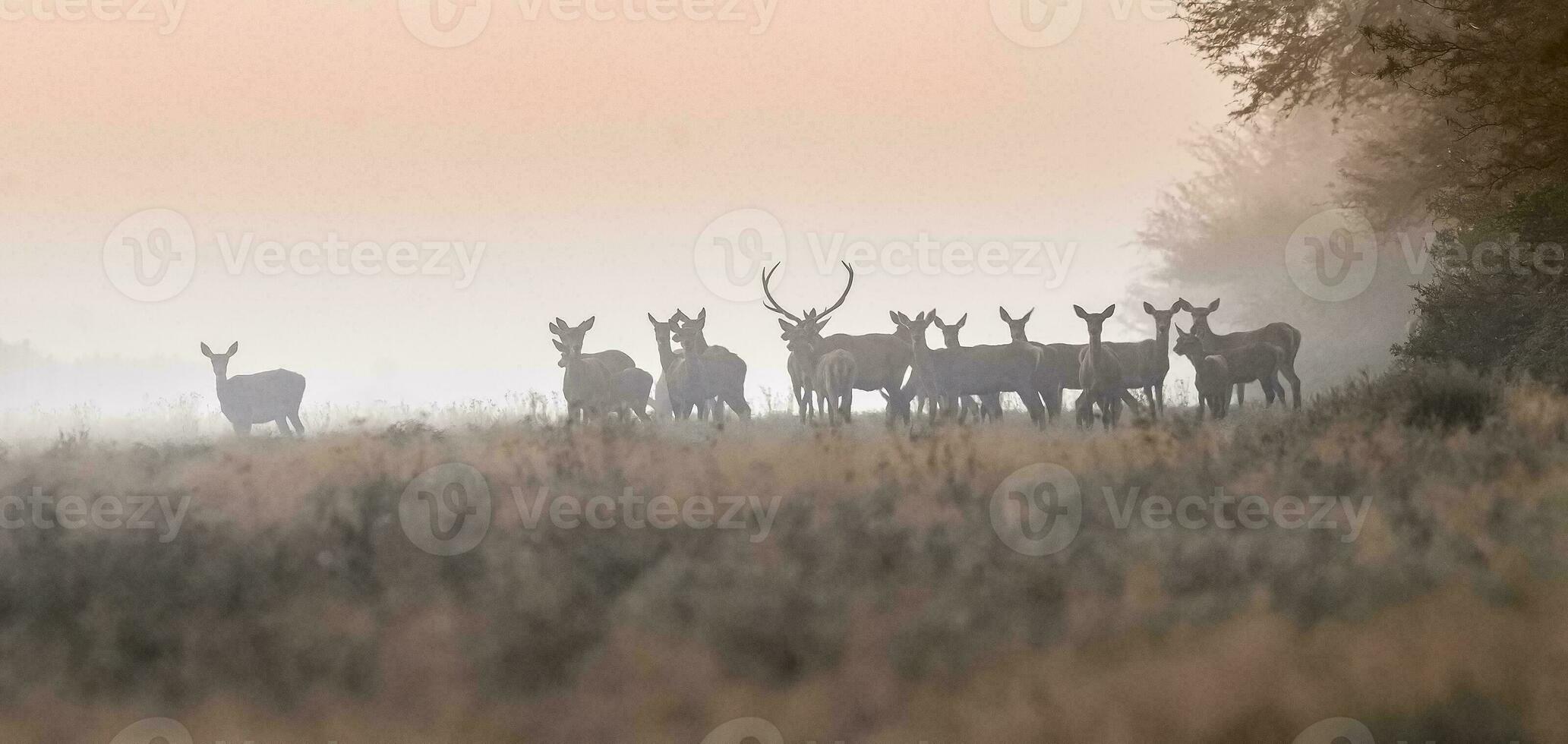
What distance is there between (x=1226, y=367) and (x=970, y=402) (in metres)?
3.98

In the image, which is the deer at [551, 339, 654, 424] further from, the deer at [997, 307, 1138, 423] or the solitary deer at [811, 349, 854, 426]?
the deer at [997, 307, 1138, 423]

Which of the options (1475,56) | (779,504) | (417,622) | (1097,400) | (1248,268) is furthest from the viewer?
(1248,268)

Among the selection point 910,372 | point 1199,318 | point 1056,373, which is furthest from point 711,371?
point 1199,318

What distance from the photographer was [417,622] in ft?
25.6

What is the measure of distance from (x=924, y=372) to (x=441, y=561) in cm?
1043

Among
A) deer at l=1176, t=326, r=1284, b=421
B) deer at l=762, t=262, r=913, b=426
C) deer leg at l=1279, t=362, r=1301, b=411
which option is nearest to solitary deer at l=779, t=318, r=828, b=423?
deer at l=762, t=262, r=913, b=426

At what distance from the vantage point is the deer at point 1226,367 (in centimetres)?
1834

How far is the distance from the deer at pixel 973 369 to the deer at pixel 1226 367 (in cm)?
221

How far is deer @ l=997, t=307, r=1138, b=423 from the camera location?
18031mm

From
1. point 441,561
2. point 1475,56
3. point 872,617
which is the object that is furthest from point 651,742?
point 1475,56

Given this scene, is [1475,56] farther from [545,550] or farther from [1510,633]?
[545,550]

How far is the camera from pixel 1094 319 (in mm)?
17031

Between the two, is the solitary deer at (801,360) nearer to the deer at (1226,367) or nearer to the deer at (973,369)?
the deer at (973,369)

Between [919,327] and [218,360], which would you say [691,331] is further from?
[218,360]
